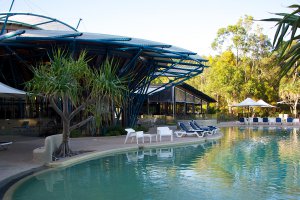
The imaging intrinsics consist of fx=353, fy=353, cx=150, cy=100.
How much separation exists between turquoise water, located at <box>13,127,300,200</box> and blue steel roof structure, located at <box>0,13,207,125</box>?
682cm

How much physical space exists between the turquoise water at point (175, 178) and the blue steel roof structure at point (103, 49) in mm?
6819

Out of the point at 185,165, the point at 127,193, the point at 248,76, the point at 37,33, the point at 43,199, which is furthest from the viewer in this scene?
the point at 248,76

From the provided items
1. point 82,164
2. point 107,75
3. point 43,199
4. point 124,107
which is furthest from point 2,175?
point 124,107

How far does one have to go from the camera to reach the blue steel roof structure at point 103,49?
17.5 meters

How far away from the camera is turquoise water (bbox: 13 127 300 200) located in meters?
8.15

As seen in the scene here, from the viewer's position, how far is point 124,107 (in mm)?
25656

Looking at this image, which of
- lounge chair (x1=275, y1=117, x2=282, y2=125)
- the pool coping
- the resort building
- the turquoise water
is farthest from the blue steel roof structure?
lounge chair (x1=275, y1=117, x2=282, y2=125)

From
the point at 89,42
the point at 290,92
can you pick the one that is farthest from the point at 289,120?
the point at 89,42

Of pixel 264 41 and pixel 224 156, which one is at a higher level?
pixel 264 41

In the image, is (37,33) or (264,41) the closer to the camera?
(37,33)

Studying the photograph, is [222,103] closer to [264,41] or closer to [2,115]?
[264,41]

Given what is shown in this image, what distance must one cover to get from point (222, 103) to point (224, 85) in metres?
9.19

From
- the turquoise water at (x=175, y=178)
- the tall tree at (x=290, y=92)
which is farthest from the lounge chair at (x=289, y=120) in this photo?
the turquoise water at (x=175, y=178)

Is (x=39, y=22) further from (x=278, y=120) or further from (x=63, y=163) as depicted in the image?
(x=278, y=120)
